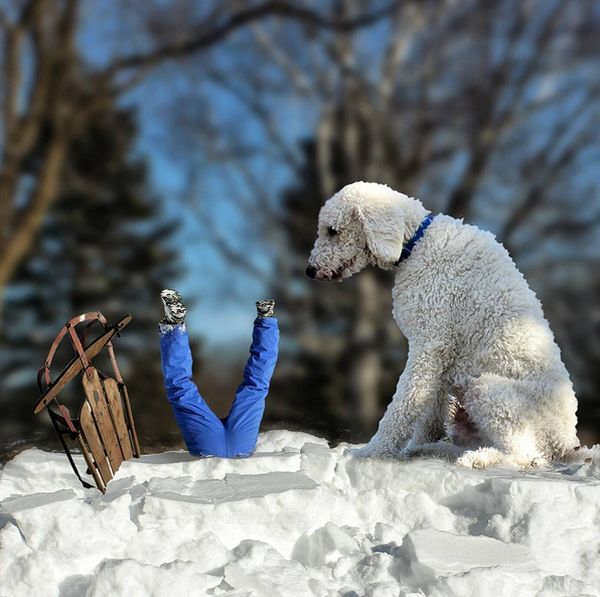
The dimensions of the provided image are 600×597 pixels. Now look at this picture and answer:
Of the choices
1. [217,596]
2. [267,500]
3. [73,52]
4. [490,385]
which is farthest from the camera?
[73,52]

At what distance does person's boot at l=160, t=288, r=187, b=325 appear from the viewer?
3000 mm

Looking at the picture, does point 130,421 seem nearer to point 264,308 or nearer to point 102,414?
point 102,414

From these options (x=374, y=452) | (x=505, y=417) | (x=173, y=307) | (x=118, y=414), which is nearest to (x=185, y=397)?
(x=118, y=414)

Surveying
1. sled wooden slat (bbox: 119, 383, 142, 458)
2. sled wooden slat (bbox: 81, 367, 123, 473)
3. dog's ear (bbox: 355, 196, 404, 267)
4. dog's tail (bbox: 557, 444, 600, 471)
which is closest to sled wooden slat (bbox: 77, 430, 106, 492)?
sled wooden slat (bbox: 81, 367, 123, 473)

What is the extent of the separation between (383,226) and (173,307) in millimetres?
904

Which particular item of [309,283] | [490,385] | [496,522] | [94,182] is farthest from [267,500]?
[94,182]

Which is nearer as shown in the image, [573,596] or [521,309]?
[573,596]

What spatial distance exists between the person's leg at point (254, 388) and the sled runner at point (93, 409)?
44 cm

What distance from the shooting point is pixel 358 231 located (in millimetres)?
3088

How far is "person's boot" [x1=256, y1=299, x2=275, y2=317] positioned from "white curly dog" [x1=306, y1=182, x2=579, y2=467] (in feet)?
0.92

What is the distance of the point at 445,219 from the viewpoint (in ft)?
10.2

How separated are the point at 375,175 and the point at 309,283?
1.25m

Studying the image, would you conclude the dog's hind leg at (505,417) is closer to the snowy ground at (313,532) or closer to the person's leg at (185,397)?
the snowy ground at (313,532)

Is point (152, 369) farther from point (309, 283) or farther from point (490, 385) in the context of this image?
point (490, 385)
